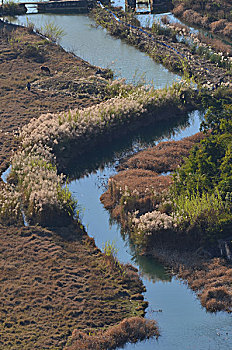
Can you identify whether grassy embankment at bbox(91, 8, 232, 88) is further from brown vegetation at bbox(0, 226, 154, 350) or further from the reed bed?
brown vegetation at bbox(0, 226, 154, 350)

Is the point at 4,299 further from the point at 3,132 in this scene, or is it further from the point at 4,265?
the point at 3,132

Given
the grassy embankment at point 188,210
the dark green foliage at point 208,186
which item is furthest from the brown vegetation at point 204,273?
the dark green foliage at point 208,186

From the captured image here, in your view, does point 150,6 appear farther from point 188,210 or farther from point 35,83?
point 188,210

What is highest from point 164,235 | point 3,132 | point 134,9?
point 134,9

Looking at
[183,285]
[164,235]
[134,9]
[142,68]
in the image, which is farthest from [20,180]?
[134,9]

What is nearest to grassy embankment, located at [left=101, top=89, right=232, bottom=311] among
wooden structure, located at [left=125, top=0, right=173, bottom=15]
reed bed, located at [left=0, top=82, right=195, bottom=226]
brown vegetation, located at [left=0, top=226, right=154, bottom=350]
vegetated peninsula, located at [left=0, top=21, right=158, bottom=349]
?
vegetated peninsula, located at [left=0, top=21, right=158, bottom=349]

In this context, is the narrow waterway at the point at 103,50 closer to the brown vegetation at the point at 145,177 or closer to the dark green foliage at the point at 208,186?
the brown vegetation at the point at 145,177
